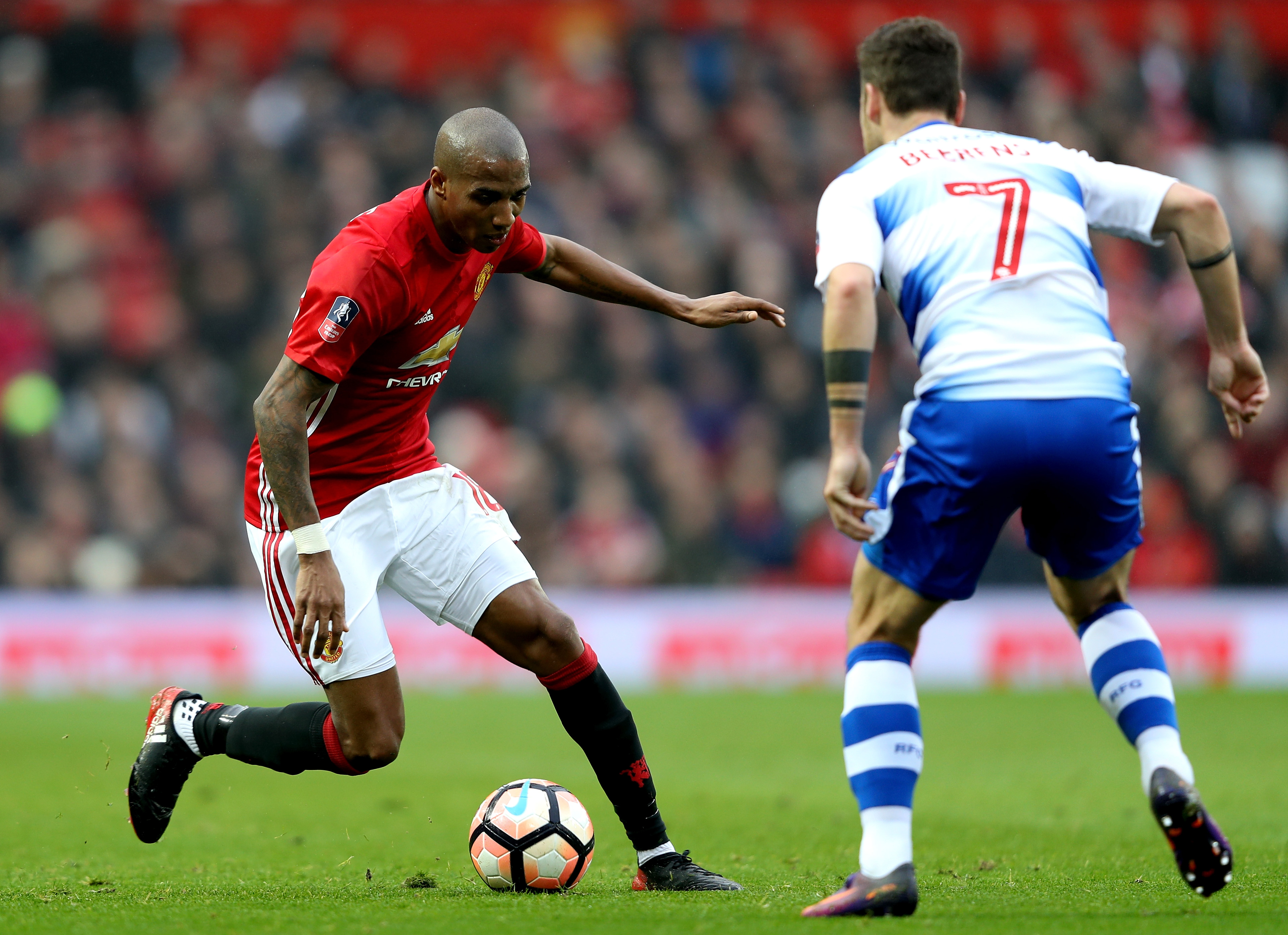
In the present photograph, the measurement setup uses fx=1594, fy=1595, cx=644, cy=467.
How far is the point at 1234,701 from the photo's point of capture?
12312 millimetres

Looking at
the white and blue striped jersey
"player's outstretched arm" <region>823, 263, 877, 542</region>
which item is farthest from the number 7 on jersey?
"player's outstretched arm" <region>823, 263, 877, 542</region>

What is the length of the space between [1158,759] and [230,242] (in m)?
12.3

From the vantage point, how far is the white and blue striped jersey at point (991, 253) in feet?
13.2

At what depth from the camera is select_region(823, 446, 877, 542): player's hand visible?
390 cm

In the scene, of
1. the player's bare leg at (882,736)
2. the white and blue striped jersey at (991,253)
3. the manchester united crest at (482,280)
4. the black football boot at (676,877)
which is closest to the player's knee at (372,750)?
the black football boot at (676,877)

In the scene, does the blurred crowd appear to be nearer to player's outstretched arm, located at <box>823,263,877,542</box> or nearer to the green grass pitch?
the green grass pitch

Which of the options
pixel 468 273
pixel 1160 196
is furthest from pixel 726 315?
pixel 1160 196

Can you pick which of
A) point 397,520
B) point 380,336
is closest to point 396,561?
point 397,520

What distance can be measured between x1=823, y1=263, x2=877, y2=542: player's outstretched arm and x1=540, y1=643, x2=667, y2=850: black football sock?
4.61 ft

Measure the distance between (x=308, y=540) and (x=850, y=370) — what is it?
1684 mm

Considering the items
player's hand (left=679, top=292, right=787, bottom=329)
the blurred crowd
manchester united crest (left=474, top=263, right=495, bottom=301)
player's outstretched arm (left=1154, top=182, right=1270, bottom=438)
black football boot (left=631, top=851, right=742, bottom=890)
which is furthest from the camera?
the blurred crowd

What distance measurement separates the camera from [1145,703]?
4195 mm

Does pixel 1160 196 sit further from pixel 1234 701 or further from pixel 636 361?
pixel 636 361

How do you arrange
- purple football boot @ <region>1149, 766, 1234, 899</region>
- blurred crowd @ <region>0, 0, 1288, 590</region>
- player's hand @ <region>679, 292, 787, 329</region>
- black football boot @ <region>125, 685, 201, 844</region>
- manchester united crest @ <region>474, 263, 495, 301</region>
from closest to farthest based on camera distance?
purple football boot @ <region>1149, 766, 1234, 899</region>
manchester united crest @ <region>474, 263, 495, 301</region>
player's hand @ <region>679, 292, 787, 329</region>
black football boot @ <region>125, 685, 201, 844</region>
blurred crowd @ <region>0, 0, 1288, 590</region>
